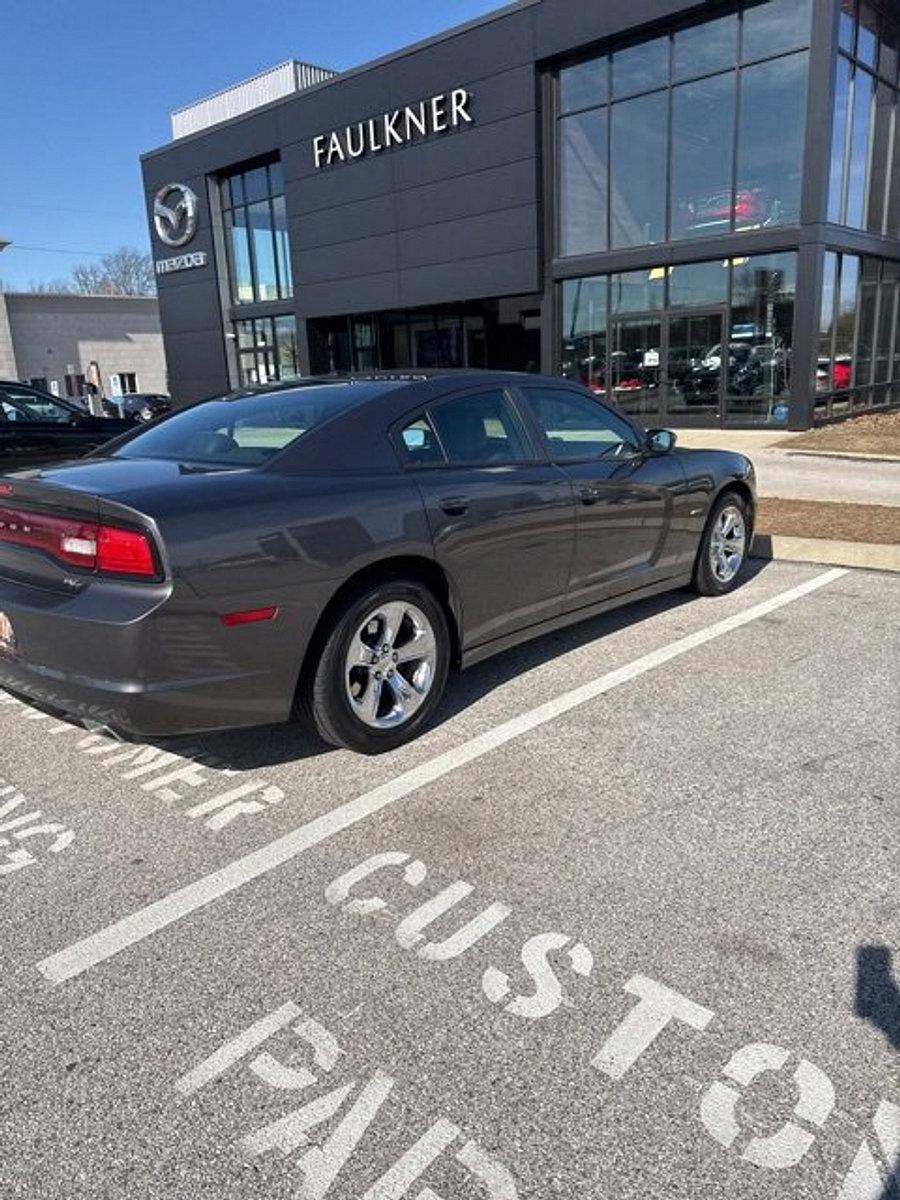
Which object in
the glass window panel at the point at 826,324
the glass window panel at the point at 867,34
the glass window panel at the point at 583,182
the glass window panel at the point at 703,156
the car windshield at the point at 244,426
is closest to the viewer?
the car windshield at the point at 244,426

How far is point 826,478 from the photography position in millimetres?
11523

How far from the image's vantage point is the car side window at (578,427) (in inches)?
181

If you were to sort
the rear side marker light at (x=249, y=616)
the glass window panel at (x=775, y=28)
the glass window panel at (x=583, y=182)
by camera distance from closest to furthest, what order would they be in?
the rear side marker light at (x=249, y=616)
the glass window panel at (x=775, y=28)
the glass window panel at (x=583, y=182)

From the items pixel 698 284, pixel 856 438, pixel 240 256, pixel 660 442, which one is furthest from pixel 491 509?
pixel 240 256

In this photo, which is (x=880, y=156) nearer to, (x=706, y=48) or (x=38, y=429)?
(x=706, y=48)

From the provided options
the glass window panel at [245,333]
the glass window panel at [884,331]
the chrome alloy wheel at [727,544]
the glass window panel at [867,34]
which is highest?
the glass window panel at [867,34]

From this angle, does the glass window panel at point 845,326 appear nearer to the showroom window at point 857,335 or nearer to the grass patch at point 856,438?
the showroom window at point 857,335

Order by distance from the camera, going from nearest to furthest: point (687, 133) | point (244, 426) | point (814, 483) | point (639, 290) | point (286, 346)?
point (244, 426) → point (814, 483) → point (687, 133) → point (639, 290) → point (286, 346)

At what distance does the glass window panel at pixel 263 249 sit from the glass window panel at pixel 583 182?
1076 cm

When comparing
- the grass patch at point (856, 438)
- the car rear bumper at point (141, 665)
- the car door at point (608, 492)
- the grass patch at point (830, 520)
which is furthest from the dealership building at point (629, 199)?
the car rear bumper at point (141, 665)

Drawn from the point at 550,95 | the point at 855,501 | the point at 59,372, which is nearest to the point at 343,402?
the point at 855,501

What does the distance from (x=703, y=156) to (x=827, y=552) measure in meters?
13.4

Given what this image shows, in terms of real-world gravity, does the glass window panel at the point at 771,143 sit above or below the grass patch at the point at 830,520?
above

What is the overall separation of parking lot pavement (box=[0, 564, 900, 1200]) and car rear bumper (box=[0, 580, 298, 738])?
1.35ft
